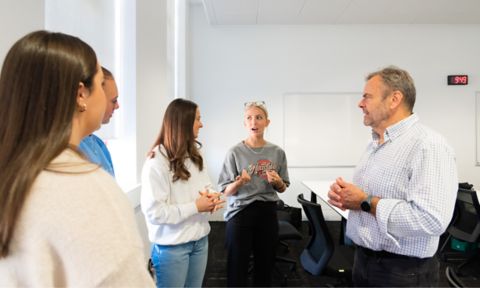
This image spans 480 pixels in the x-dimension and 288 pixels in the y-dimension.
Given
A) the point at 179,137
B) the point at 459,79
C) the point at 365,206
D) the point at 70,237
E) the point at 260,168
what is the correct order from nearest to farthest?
the point at 70,237 < the point at 365,206 < the point at 179,137 < the point at 260,168 < the point at 459,79

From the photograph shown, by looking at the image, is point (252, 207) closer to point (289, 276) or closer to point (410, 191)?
point (410, 191)

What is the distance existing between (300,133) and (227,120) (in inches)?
46.9

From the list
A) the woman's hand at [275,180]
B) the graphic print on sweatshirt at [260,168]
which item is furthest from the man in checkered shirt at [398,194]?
the graphic print on sweatshirt at [260,168]

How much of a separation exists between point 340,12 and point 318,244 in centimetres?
349

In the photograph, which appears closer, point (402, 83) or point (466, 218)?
point (402, 83)

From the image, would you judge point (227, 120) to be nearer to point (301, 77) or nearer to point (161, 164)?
point (301, 77)

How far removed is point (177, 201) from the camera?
5.16 ft

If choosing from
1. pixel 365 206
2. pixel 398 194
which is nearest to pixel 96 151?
pixel 365 206

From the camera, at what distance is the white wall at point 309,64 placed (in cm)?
478

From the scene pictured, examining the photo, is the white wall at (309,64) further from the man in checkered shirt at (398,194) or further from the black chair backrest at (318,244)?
the man in checkered shirt at (398,194)

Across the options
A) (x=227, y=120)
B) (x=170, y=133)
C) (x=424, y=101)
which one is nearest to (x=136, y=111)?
(x=170, y=133)

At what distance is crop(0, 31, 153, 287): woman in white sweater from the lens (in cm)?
50

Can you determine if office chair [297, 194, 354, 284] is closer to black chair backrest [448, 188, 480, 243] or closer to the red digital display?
black chair backrest [448, 188, 480, 243]

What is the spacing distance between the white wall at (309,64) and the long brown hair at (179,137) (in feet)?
10.4
